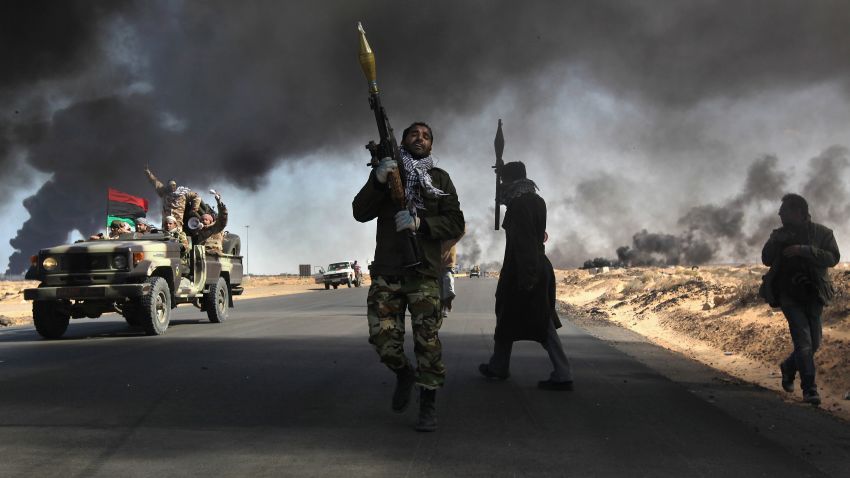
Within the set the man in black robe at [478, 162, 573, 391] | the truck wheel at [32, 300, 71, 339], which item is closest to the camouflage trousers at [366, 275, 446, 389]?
the man in black robe at [478, 162, 573, 391]

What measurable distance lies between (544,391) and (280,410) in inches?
90.4

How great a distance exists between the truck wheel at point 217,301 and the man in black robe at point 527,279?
9006 mm

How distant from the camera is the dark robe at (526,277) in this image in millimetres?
6402

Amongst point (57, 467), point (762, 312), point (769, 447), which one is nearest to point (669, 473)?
point (769, 447)

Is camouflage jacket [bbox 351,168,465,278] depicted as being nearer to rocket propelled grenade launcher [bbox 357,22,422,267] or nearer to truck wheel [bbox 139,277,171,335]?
rocket propelled grenade launcher [bbox 357,22,422,267]

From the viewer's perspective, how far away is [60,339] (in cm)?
1160

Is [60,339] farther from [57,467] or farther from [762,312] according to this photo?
[762,312]

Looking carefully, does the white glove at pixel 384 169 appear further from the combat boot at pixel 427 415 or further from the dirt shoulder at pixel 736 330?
the dirt shoulder at pixel 736 330

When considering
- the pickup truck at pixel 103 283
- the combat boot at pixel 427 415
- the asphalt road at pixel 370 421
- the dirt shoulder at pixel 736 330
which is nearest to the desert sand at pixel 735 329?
the dirt shoulder at pixel 736 330

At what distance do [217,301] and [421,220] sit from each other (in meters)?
10.5

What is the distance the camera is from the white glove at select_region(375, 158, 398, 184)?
15.6 feet

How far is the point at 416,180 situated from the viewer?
5.03m

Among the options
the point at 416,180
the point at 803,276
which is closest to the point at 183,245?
the point at 416,180

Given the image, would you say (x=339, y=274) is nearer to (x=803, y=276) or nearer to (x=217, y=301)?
(x=217, y=301)
